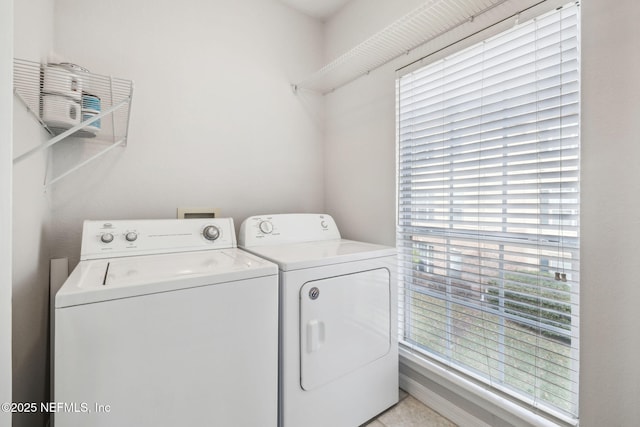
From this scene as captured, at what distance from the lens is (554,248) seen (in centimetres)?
112

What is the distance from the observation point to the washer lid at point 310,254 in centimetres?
124

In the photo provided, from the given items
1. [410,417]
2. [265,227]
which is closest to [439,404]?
[410,417]

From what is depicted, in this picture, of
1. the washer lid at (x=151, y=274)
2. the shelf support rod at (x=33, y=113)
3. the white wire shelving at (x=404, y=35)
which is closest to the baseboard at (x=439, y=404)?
the washer lid at (x=151, y=274)

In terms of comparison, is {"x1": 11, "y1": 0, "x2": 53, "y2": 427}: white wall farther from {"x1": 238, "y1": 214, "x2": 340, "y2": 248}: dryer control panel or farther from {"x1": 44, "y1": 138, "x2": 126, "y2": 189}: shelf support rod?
{"x1": 238, "y1": 214, "x2": 340, "y2": 248}: dryer control panel

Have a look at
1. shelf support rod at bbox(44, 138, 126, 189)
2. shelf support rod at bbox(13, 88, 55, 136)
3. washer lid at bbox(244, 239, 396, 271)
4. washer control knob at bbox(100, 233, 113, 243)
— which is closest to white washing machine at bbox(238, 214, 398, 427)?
washer lid at bbox(244, 239, 396, 271)

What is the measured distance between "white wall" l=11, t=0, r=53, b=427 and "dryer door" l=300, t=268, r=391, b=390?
1020 millimetres

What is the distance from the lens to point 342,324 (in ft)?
4.45

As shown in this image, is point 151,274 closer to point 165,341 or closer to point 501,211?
point 165,341

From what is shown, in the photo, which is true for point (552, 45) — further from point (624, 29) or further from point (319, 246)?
point (319, 246)

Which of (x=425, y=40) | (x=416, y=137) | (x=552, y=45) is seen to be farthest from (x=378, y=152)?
(x=552, y=45)

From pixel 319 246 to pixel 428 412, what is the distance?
42.4 inches

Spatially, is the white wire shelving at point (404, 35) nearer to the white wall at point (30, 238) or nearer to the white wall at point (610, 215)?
the white wall at point (610, 215)

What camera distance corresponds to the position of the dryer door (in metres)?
1.26

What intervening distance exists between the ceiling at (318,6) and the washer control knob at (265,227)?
1.69 m
